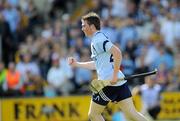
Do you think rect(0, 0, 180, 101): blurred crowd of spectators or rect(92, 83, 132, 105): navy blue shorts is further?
rect(0, 0, 180, 101): blurred crowd of spectators

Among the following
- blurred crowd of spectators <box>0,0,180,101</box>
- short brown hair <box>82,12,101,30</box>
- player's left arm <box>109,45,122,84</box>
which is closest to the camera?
player's left arm <box>109,45,122,84</box>

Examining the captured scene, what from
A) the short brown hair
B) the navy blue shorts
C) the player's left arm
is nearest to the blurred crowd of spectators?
the navy blue shorts

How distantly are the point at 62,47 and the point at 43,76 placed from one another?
1224 millimetres

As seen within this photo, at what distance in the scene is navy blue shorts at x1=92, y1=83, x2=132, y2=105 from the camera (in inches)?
477

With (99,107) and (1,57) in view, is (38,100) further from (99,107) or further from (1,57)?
(99,107)

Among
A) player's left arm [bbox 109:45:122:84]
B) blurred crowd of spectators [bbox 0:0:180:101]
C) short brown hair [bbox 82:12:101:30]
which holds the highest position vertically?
short brown hair [bbox 82:12:101:30]

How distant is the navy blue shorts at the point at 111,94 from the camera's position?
1211cm

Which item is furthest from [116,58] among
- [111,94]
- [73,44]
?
[73,44]

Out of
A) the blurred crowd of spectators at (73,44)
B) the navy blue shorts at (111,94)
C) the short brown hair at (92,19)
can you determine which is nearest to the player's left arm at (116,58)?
the navy blue shorts at (111,94)

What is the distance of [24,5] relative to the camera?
2403 centimetres

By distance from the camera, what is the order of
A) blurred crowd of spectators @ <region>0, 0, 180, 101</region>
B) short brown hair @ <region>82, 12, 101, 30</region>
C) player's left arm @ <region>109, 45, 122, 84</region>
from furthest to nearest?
blurred crowd of spectators @ <region>0, 0, 180, 101</region>, short brown hair @ <region>82, 12, 101, 30</region>, player's left arm @ <region>109, 45, 122, 84</region>

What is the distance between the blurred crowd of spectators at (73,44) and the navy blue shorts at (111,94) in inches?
305

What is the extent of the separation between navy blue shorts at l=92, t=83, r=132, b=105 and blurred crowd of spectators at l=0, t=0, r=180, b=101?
775cm

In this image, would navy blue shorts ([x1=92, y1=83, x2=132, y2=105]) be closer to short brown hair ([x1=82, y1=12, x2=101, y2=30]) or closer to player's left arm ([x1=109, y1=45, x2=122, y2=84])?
player's left arm ([x1=109, y1=45, x2=122, y2=84])
